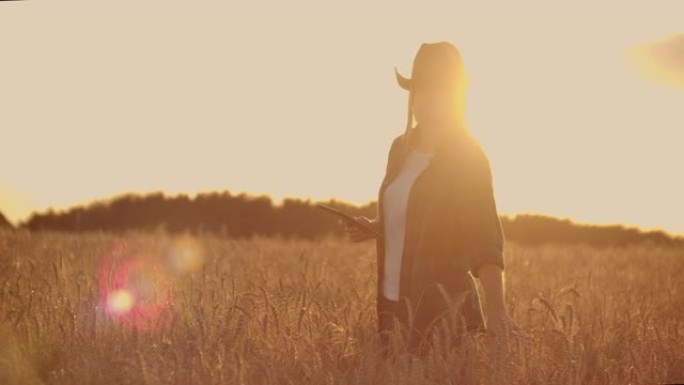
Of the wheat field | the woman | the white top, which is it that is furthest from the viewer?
the white top

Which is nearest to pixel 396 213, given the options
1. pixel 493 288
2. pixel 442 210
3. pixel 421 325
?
pixel 442 210

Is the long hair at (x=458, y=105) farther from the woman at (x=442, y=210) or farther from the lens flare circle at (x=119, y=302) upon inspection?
the lens flare circle at (x=119, y=302)

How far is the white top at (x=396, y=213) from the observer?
439 cm

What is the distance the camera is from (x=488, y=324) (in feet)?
13.1

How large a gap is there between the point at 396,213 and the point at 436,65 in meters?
0.76

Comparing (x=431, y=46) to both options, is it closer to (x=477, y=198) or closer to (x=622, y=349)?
(x=477, y=198)

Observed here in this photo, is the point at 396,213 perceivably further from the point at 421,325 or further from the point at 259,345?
the point at 259,345

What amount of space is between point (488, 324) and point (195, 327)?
1.37 metres

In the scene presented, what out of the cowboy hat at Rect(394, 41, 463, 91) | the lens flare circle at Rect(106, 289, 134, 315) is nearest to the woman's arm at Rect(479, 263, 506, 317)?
the cowboy hat at Rect(394, 41, 463, 91)

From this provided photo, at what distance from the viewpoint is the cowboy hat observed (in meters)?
4.18

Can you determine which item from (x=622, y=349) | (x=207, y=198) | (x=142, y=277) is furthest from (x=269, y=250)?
(x=207, y=198)

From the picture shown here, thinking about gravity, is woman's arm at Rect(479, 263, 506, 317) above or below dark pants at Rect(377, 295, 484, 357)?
above

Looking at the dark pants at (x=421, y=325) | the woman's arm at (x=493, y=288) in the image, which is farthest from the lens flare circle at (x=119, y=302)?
the woman's arm at (x=493, y=288)

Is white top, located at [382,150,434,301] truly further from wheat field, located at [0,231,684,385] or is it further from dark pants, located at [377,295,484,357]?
wheat field, located at [0,231,684,385]
